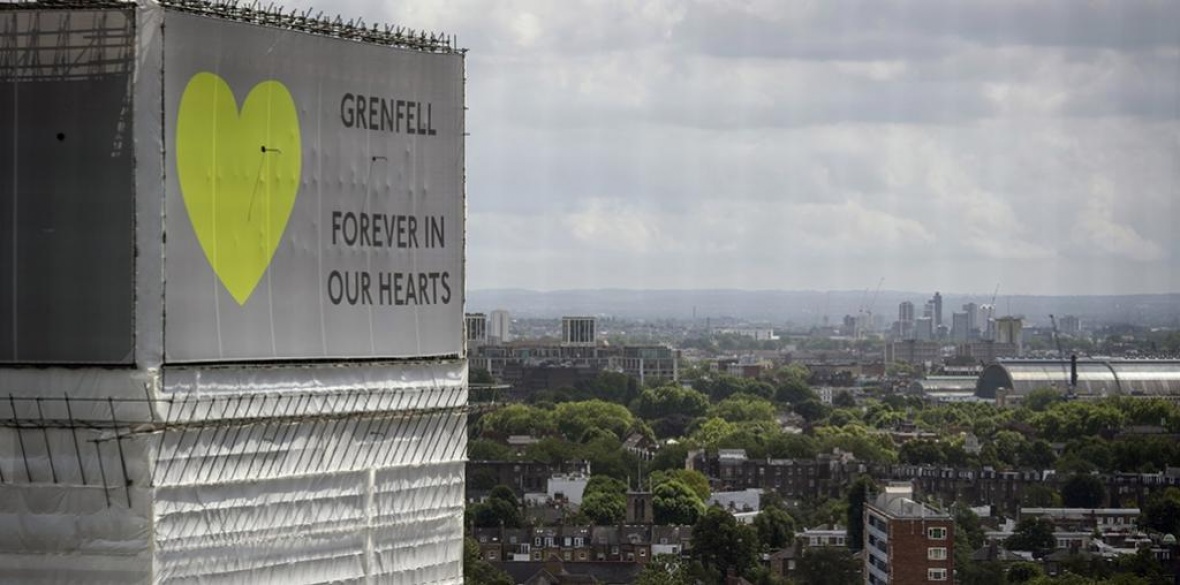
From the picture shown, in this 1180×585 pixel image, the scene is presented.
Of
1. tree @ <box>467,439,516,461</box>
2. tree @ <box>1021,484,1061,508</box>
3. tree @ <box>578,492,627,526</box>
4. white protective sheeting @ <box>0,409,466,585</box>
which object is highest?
white protective sheeting @ <box>0,409,466,585</box>

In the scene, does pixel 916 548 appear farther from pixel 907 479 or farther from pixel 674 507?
pixel 907 479

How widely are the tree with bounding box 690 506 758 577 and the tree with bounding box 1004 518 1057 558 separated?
13.2 m

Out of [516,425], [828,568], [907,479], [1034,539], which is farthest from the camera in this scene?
[516,425]

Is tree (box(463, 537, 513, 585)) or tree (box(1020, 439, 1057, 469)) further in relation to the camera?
tree (box(1020, 439, 1057, 469))

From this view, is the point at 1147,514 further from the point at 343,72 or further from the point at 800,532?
the point at 343,72

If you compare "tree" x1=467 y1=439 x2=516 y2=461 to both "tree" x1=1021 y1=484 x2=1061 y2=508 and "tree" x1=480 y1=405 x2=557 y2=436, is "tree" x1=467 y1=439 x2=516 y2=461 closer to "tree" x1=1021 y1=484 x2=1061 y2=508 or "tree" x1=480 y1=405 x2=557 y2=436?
"tree" x1=480 y1=405 x2=557 y2=436

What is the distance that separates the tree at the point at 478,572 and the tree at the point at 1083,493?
52.3m

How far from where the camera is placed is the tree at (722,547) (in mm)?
118062

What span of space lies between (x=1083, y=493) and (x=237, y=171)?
413 feet

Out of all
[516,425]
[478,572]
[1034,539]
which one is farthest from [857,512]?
[516,425]

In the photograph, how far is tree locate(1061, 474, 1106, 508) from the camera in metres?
156

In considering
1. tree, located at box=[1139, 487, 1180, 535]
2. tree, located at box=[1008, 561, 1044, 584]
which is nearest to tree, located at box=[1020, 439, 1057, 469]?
tree, located at box=[1139, 487, 1180, 535]

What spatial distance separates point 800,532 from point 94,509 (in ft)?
322

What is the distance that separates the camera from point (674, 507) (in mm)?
138250
